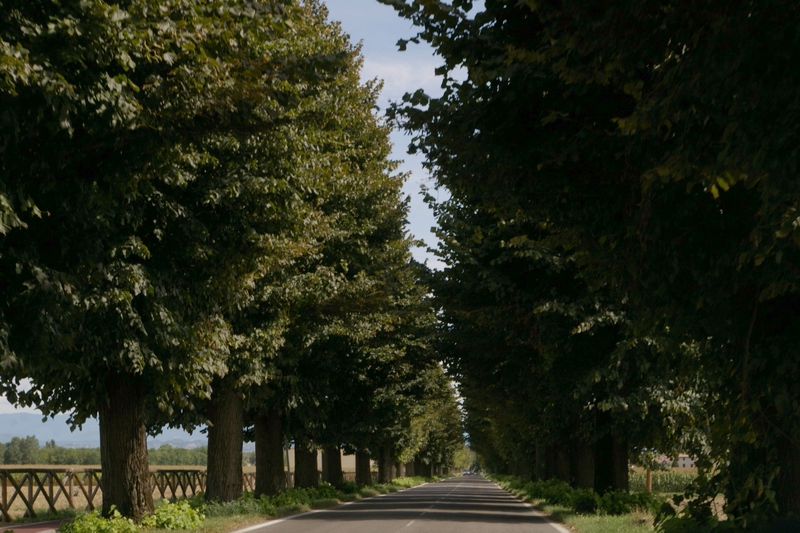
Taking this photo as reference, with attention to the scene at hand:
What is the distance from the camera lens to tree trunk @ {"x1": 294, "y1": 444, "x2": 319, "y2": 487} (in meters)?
34.3

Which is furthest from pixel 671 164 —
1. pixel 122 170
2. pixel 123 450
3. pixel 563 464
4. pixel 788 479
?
pixel 563 464

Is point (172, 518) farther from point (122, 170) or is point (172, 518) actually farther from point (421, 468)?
point (421, 468)

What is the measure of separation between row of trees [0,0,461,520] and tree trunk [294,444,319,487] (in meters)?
Result: 9.28

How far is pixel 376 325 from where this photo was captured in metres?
26.7

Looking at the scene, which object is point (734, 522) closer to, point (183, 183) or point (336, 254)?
point (183, 183)

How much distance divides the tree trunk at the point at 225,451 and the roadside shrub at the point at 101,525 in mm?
7019

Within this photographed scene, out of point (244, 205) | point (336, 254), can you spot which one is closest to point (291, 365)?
point (336, 254)

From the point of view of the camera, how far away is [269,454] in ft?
93.7

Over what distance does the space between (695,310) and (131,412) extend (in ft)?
33.6

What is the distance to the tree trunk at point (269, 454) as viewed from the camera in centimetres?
2825

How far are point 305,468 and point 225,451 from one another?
12957 millimetres

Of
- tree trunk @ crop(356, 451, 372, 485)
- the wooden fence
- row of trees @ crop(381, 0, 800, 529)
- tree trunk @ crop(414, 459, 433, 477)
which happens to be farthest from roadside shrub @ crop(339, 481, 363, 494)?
tree trunk @ crop(414, 459, 433, 477)

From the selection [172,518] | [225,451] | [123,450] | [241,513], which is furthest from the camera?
[225,451]

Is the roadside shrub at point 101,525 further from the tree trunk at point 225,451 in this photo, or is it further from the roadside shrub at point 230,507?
the tree trunk at point 225,451
